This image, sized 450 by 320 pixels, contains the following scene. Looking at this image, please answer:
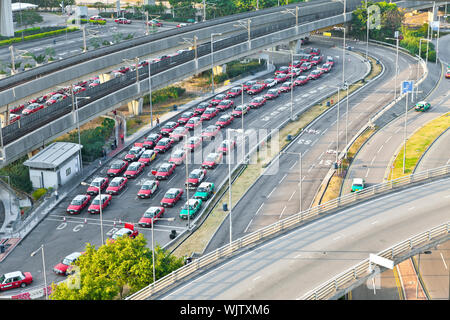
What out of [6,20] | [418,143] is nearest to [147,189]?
[418,143]

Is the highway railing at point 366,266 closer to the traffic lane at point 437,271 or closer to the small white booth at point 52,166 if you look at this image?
the traffic lane at point 437,271

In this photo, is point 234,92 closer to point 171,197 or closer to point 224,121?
point 224,121

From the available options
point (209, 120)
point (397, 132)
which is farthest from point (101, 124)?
point (397, 132)

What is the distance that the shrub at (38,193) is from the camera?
8131 centimetres

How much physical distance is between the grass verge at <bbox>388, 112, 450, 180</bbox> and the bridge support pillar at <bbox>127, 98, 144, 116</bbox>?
40.3 meters

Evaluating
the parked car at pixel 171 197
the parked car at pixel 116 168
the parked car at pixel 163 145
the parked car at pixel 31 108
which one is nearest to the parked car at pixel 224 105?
the parked car at pixel 163 145

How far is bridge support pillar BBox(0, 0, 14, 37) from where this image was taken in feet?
497

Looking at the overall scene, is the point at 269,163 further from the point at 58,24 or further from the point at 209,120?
the point at 58,24

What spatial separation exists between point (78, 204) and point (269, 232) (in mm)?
29765

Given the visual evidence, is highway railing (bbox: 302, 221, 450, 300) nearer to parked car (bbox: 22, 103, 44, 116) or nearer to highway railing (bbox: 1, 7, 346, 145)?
highway railing (bbox: 1, 7, 346, 145)

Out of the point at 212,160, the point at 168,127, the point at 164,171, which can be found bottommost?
the point at 164,171

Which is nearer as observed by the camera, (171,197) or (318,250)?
(318,250)

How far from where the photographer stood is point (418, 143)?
317 feet

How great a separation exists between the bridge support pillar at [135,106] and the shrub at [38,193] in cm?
2989
